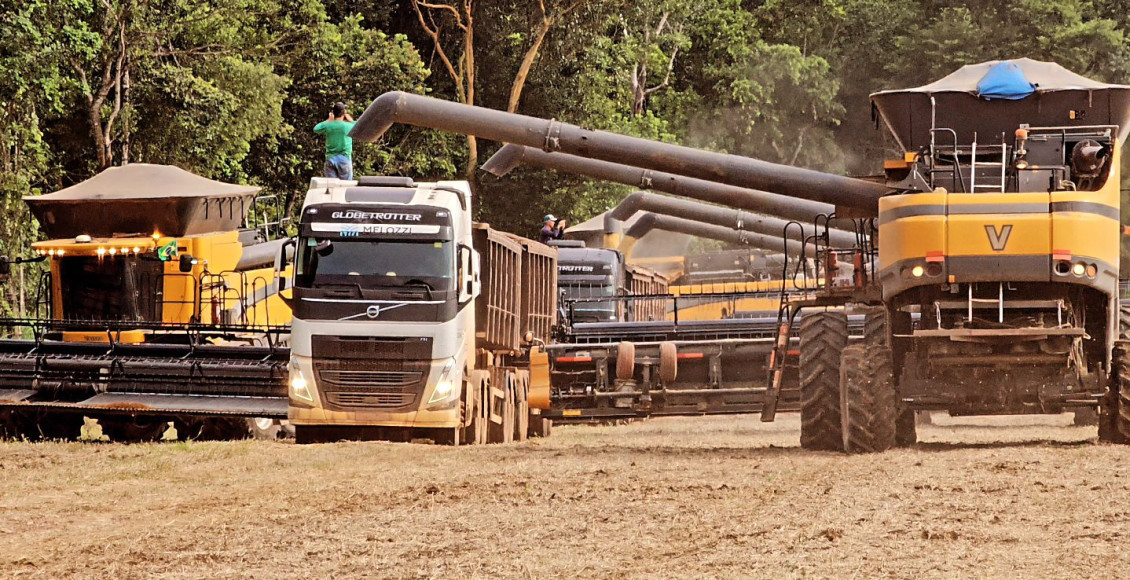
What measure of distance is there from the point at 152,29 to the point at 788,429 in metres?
17.9

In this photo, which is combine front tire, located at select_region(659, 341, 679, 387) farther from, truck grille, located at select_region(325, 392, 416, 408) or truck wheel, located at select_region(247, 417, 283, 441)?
truck wheel, located at select_region(247, 417, 283, 441)

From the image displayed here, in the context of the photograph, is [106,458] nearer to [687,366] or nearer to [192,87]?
[687,366]

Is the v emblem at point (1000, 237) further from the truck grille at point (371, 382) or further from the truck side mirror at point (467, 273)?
the truck grille at point (371, 382)

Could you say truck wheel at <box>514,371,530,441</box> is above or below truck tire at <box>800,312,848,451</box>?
below

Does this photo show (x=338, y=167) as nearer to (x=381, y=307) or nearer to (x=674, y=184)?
(x=381, y=307)

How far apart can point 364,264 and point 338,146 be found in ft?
14.1

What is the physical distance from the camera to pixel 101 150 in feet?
120

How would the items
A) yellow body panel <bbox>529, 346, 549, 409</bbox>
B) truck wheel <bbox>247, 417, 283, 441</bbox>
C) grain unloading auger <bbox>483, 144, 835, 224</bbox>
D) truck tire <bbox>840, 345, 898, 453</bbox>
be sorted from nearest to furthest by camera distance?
truck tire <bbox>840, 345, 898, 453</bbox>, yellow body panel <bbox>529, 346, 549, 409</bbox>, truck wheel <bbox>247, 417, 283, 441</bbox>, grain unloading auger <bbox>483, 144, 835, 224</bbox>

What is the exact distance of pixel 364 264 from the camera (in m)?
20.4

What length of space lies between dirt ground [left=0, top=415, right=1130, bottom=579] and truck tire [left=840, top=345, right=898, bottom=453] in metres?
0.26

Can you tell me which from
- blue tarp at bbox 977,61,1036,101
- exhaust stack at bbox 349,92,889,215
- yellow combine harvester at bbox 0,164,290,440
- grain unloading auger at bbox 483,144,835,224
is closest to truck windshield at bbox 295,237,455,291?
yellow combine harvester at bbox 0,164,290,440

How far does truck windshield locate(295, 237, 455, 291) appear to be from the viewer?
66.6 feet

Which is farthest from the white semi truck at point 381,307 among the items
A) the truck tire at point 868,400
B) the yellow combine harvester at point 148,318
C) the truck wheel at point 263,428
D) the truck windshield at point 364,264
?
the truck tire at point 868,400

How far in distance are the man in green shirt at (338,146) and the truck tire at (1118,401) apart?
36.3 feet
